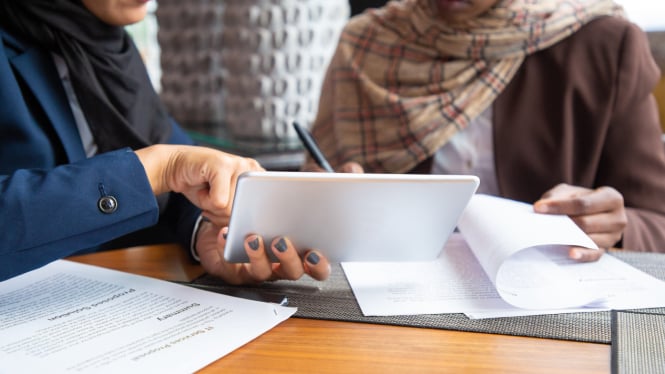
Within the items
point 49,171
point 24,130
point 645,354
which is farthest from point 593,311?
point 24,130

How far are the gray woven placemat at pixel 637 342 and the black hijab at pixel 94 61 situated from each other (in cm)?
76

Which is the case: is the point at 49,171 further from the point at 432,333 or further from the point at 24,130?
the point at 432,333

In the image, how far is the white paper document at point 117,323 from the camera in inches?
22.0

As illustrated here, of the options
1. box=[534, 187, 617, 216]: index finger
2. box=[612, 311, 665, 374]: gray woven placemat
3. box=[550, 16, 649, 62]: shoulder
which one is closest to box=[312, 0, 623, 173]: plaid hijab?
box=[550, 16, 649, 62]: shoulder

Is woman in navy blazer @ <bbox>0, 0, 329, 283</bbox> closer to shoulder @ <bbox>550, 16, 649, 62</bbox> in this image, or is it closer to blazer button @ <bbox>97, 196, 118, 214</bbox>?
blazer button @ <bbox>97, 196, 118, 214</bbox>

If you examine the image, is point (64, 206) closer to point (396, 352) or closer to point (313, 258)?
point (313, 258)

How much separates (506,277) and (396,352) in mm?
240

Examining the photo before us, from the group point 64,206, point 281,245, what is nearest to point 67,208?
point 64,206

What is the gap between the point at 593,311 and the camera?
0.70 metres

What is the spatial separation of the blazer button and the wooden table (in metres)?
0.24

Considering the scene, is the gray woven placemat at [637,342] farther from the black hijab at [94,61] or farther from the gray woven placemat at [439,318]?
the black hijab at [94,61]

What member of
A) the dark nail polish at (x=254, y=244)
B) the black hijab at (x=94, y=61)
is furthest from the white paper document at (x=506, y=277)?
the black hijab at (x=94, y=61)

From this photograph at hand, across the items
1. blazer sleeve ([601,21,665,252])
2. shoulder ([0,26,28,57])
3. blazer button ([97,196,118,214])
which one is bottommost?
blazer sleeve ([601,21,665,252])

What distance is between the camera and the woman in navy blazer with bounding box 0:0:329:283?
712 mm
